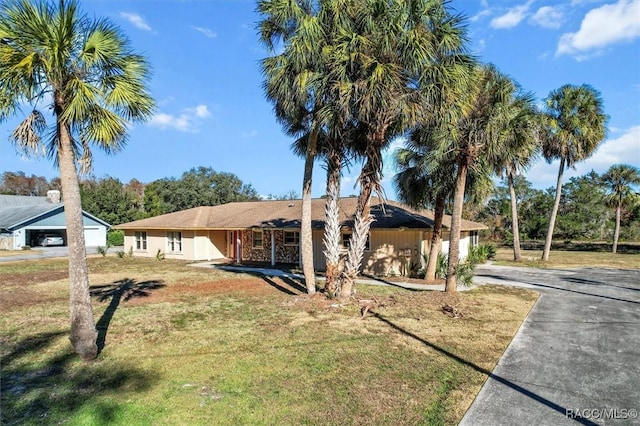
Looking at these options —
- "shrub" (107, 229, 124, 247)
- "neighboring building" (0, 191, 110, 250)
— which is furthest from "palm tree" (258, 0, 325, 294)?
"shrub" (107, 229, 124, 247)

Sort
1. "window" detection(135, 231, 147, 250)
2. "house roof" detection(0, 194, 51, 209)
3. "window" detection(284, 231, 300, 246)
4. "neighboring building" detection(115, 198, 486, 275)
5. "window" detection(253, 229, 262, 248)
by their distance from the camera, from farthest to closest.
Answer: "house roof" detection(0, 194, 51, 209)
"window" detection(135, 231, 147, 250)
"window" detection(253, 229, 262, 248)
"window" detection(284, 231, 300, 246)
"neighboring building" detection(115, 198, 486, 275)

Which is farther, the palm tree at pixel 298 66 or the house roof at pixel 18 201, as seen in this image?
the house roof at pixel 18 201

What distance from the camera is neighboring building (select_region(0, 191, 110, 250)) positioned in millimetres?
32906

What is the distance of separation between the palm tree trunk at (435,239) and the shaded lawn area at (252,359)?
11.5ft

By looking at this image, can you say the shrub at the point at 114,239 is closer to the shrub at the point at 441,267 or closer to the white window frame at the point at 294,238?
the white window frame at the point at 294,238

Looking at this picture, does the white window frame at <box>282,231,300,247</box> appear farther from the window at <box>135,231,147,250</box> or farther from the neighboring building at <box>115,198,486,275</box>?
the window at <box>135,231,147,250</box>

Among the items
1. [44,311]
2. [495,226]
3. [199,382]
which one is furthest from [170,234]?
[495,226]

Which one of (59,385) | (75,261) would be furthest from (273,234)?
(59,385)

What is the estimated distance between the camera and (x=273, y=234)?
70.2 feet

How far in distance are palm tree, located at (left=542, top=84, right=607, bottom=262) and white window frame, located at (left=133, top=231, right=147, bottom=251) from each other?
86.9ft

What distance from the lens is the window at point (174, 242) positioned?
25214mm

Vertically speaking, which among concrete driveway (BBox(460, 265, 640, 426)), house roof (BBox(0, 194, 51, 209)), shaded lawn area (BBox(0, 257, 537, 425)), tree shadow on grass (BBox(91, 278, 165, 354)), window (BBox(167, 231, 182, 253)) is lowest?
concrete driveway (BBox(460, 265, 640, 426))

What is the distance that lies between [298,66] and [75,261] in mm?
7073

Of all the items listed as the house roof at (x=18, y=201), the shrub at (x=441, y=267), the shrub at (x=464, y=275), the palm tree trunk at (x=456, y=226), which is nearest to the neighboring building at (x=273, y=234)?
the shrub at (x=441, y=267)
